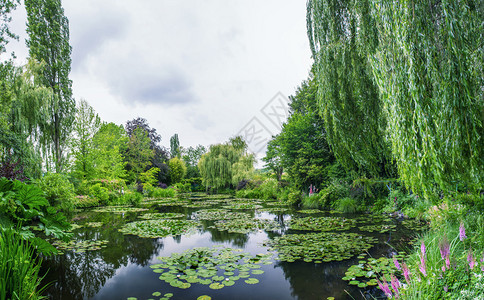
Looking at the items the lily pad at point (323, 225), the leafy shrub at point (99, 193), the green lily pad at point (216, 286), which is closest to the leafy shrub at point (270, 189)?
the lily pad at point (323, 225)

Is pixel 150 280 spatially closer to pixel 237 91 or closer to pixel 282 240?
pixel 282 240

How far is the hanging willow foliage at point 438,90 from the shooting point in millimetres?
2393

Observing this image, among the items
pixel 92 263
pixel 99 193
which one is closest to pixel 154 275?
pixel 92 263

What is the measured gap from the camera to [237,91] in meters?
16.9

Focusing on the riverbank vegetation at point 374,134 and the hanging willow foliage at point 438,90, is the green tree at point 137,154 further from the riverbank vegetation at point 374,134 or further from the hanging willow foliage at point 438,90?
the hanging willow foliage at point 438,90

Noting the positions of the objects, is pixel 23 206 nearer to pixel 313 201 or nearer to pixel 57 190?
pixel 57 190

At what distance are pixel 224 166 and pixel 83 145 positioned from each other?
11.6 metres

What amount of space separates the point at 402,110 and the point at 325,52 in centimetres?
298

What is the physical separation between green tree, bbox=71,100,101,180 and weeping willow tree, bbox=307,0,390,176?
14.2 metres

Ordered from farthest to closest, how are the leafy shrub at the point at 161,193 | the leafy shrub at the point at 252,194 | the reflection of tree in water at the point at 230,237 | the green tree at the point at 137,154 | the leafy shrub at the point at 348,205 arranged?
the green tree at the point at 137,154 < the leafy shrub at the point at 161,193 < the leafy shrub at the point at 252,194 < the leafy shrub at the point at 348,205 < the reflection of tree in water at the point at 230,237

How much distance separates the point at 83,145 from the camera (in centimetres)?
1382

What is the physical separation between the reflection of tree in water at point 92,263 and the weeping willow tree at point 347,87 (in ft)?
16.1

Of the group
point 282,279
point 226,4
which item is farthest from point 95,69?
point 282,279

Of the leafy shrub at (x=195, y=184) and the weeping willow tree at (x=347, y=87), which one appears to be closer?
the weeping willow tree at (x=347, y=87)
